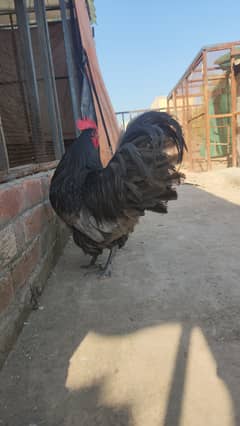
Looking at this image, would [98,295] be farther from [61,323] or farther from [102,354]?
[102,354]

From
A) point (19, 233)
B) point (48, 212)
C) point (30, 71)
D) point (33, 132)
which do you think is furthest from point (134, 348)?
point (30, 71)

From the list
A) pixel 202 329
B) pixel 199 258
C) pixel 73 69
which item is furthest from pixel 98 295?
pixel 73 69

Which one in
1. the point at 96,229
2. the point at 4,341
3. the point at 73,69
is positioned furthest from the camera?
the point at 73,69

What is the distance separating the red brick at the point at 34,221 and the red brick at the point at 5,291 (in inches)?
19.9

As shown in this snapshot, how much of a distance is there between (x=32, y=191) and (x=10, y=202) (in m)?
0.61

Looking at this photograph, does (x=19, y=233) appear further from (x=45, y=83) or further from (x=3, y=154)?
(x=45, y=83)

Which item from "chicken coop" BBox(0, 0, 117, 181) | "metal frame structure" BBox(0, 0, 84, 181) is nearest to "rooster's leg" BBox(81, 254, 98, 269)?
"metal frame structure" BBox(0, 0, 84, 181)

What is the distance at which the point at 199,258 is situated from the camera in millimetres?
3266

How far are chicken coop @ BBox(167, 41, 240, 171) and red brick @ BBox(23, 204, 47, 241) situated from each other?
9030 mm

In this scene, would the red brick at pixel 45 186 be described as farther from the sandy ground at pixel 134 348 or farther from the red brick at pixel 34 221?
the sandy ground at pixel 134 348

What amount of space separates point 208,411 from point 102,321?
0.96 m

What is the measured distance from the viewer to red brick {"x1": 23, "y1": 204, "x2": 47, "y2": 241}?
7.99 ft

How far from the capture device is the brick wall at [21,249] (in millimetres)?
1896

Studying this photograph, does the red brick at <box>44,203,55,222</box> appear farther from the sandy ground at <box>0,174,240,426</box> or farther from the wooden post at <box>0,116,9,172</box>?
the wooden post at <box>0,116,9,172</box>
